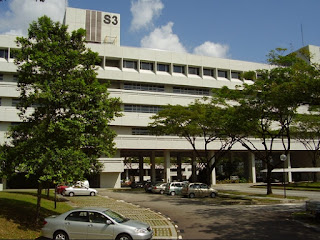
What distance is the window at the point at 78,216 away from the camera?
11.1 metres

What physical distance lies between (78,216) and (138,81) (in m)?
39.5

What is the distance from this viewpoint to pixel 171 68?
51.8 meters

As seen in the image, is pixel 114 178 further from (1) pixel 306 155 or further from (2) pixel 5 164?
(1) pixel 306 155

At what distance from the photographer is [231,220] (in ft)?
51.8

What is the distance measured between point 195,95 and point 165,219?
3749cm

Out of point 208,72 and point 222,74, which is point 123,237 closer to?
point 208,72

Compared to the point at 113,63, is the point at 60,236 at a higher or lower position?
lower

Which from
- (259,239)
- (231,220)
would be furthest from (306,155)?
(259,239)

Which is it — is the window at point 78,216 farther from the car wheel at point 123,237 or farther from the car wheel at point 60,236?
the car wheel at point 123,237

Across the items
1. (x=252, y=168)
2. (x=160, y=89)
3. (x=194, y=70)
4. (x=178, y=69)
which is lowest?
(x=252, y=168)

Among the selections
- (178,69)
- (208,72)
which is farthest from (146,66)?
(208,72)

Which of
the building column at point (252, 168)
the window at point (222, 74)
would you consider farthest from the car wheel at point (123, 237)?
the window at point (222, 74)

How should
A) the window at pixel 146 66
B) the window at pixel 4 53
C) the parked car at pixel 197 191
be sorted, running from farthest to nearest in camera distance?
the window at pixel 146 66
the window at pixel 4 53
the parked car at pixel 197 191

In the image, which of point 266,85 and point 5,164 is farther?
point 266,85
